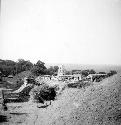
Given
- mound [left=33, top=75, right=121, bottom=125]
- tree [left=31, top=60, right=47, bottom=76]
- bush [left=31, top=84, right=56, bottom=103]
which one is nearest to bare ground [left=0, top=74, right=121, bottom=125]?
mound [left=33, top=75, right=121, bottom=125]

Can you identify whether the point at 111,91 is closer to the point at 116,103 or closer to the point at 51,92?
the point at 116,103

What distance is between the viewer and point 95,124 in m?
10.1

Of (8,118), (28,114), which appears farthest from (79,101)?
(8,118)

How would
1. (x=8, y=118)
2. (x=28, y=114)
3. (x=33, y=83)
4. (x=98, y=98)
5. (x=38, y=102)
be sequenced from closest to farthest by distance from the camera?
1. (x=98, y=98)
2. (x=8, y=118)
3. (x=28, y=114)
4. (x=38, y=102)
5. (x=33, y=83)

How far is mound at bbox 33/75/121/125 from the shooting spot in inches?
410

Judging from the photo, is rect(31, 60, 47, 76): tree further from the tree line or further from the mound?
the mound

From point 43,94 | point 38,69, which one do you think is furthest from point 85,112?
point 38,69

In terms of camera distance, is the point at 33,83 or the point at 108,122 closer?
the point at 108,122

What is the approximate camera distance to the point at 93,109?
38.1 feet

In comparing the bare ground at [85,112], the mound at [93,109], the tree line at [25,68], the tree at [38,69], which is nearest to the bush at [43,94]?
the bare ground at [85,112]

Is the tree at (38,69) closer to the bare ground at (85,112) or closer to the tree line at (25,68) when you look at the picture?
the tree line at (25,68)

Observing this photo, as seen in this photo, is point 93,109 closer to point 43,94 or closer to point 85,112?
point 85,112

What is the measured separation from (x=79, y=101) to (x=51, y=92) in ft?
25.9

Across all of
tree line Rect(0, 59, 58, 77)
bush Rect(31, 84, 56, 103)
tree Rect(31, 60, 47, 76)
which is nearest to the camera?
bush Rect(31, 84, 56, 103)
